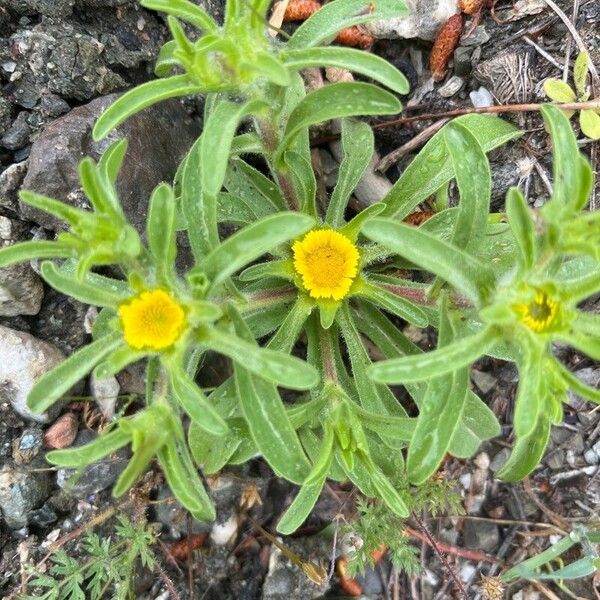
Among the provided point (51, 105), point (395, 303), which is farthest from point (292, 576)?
point (51, 105)

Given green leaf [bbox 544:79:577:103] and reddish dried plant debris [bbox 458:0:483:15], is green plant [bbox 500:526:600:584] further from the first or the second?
reddish dried plant debris [bbox 458:0:483:15]

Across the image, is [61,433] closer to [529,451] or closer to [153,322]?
[153,322]

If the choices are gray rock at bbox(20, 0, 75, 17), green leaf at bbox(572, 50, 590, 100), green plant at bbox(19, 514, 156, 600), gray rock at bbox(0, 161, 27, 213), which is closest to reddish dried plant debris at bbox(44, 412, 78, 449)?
green plant at bbox(19, 514, 156, 600)

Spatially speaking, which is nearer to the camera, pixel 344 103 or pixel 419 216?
pixel 344 103

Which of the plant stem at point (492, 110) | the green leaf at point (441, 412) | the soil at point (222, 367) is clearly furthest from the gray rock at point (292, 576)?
the plant stem at point (492, 110)

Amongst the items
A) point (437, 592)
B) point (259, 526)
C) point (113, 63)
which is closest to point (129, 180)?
point (113, 63)

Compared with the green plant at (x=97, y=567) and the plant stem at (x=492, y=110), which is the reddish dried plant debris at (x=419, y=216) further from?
the green plant at (x=97, y=567)

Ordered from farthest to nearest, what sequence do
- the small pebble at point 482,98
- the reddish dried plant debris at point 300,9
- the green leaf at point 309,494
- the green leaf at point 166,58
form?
the reddish dried plant debris at point 300,9 < the small pebble at point 482,98 < the green leaf at point 166,58 < the green leaf at point 309,494
